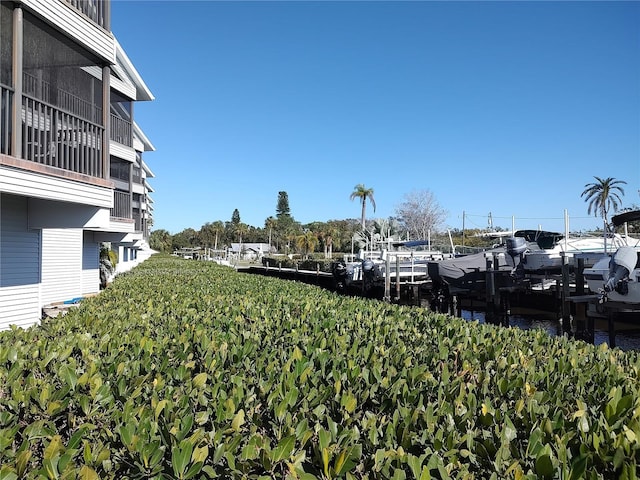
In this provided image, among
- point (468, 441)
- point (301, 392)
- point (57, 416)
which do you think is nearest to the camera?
point (468, 441)

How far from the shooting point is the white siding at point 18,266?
856cm

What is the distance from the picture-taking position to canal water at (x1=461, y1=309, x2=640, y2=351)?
16.6m

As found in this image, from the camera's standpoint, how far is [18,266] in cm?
902

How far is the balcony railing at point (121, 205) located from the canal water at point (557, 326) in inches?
498

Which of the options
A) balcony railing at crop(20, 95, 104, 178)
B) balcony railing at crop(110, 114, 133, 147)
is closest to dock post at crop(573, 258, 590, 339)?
balcony railing at crop(20, 95, 104, 178)

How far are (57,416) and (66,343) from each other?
52.1 inches

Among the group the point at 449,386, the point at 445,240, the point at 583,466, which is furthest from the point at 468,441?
the point at 445,240

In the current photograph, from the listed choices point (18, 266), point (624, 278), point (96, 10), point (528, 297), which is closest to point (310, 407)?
point (18, 266)

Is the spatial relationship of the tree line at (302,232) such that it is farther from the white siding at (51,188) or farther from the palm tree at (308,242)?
the white siding at (51,188)

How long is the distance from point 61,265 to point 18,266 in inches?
174

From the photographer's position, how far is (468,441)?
2238 millimetres

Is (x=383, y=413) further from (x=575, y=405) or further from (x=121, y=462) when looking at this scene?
(x=121, y=462)

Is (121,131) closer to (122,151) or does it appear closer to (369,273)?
(122,151)

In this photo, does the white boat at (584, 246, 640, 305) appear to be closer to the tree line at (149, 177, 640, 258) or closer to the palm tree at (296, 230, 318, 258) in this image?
the tree line at (149, 177, 640, 258)
